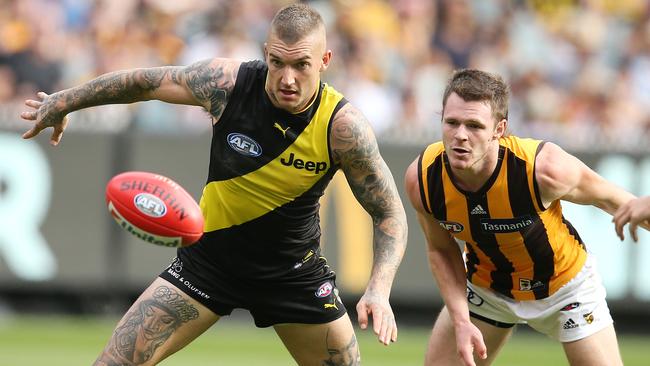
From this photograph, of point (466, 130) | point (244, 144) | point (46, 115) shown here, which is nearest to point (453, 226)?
point (466, 130)

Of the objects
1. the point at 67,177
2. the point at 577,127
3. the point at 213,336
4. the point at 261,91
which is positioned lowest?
the point at 213,336

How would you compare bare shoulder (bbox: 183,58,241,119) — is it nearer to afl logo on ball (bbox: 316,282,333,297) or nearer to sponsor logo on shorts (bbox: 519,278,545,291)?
afl logo on ball (bbox: 316,282,333,297)

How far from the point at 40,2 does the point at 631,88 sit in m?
7.48

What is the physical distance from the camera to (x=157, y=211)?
6.68 meters

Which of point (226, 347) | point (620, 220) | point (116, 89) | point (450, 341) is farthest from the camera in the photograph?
point (226, 347)

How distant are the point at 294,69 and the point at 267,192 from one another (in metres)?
0.74

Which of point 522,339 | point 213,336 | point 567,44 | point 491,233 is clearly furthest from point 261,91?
point 567,44

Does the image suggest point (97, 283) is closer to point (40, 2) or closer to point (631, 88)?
point (40, 2)

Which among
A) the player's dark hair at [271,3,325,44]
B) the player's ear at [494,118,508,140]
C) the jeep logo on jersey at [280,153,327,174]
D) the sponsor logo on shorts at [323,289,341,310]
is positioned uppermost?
the player's dark hair at [271,3,325,44]

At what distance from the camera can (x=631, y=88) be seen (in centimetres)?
1527

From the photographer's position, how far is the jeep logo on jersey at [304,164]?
695cm

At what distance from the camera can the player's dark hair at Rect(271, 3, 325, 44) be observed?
6.76m

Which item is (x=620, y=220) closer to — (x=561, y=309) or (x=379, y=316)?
(x=561, y=309)

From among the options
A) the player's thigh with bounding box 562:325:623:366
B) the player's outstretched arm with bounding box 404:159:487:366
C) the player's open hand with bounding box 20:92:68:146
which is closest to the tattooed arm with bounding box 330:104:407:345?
the player's outstretched arm with bounding box 404:159:487:366
